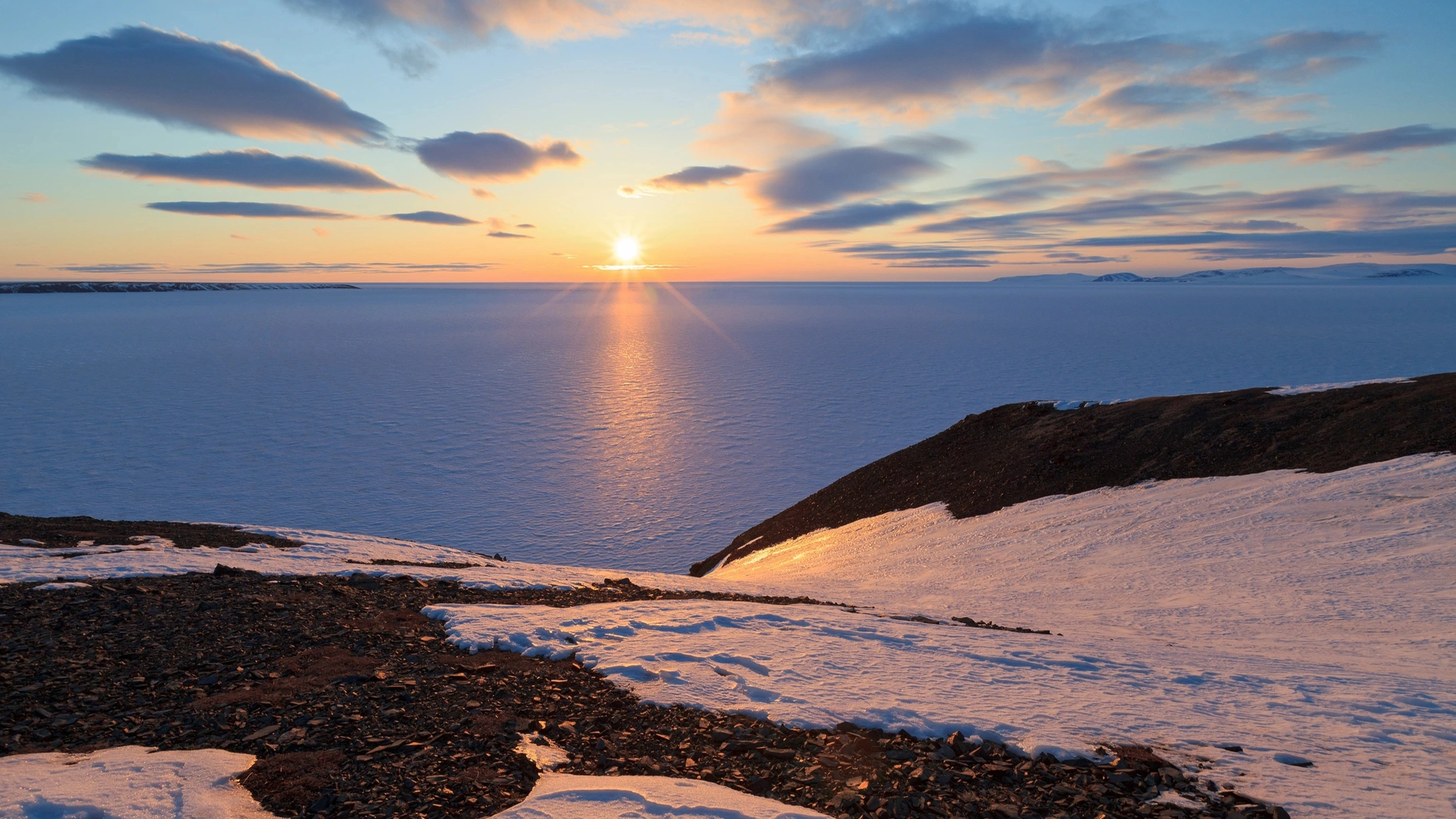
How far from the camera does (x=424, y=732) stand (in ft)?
21.9

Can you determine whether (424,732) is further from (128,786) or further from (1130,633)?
(1130,633)

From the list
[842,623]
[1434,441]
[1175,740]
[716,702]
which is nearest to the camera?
[1175,740]

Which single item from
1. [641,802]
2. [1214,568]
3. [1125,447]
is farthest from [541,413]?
[641,802]

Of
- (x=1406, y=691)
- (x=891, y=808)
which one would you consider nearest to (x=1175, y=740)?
(x=891, y=808)

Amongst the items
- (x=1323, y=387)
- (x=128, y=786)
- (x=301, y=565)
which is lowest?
(x=301, y=565)

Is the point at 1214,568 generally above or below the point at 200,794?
below

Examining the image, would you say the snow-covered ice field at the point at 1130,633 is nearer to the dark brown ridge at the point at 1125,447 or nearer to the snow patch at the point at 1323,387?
the dark brown ridge at the point at 1125,447

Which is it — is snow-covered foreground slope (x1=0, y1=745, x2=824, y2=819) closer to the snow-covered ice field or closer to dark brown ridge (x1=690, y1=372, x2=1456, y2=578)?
the snow-covered ice field

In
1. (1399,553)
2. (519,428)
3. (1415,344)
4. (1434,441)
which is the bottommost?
(519,428)

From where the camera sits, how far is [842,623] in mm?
10734

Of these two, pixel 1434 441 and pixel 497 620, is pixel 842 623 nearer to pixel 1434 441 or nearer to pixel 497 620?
pixel 497 620

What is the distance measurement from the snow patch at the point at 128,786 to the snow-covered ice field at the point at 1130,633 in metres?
3.64

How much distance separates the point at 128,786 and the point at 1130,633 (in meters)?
13.1

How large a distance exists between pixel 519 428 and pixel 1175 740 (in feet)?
175
